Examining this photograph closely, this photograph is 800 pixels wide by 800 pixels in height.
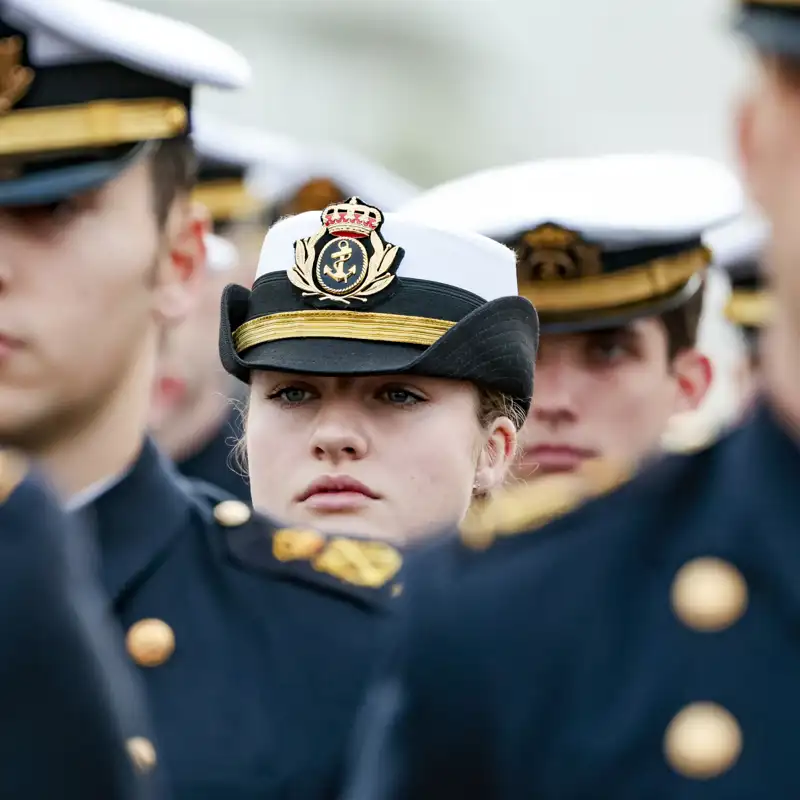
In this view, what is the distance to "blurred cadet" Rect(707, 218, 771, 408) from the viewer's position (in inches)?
308

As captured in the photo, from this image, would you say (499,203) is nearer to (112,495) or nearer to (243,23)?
(112,495)

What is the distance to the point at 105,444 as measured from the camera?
380 centimetres

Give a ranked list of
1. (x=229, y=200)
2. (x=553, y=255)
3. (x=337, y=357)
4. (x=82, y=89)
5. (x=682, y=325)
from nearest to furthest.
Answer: (x=337, y=357), (x=82, y=89), (x=553, y=255), (x=682, y=325), (x=229, y=200)

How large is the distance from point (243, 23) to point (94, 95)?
1432 inches

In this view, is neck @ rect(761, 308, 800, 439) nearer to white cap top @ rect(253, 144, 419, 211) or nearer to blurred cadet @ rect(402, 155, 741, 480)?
blurred cadet @ rect(402, 155, 741, 480)

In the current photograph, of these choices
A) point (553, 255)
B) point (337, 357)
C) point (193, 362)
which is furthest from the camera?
point (193, 362)

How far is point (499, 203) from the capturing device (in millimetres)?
4750

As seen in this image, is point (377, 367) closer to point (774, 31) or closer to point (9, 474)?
point (9, 474)

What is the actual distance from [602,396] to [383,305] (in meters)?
0.93

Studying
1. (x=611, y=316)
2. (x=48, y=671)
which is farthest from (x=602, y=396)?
(x=48, y=671)

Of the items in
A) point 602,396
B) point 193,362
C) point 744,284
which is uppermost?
point 744,284

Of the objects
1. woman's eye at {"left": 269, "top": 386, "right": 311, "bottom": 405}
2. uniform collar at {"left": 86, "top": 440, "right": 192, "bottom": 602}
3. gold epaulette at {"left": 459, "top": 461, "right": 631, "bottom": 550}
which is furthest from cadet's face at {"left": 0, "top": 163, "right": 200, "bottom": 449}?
gold epaulette at {"left": 459, "top": 461, "right": 631, "bottom": 550}

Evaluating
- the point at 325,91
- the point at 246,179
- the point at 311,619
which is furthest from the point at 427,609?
the point at 325,91

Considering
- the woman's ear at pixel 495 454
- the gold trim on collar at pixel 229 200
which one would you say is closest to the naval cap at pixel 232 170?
the gold trim on collar at pixel 229 200
